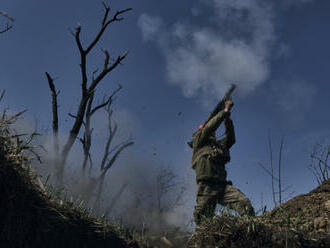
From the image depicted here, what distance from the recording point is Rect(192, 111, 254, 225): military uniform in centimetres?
555

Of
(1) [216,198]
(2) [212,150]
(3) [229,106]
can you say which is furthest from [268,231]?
(3) [229,106]

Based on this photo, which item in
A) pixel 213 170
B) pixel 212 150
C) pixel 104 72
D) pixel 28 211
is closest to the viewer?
pixel 28 211

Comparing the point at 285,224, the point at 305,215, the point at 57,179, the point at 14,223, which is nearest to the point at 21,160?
the point at 14,223

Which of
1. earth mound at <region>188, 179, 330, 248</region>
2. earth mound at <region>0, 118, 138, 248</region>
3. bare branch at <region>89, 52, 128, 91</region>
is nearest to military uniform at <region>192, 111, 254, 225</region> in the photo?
earth mound at <region>188, 179, 330, 248</region>

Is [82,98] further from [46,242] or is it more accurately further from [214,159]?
[46,242]

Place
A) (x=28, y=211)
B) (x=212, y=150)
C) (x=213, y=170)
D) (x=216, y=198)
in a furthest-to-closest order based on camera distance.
→ (x=212, y=150) < (x=213, y=170) < (x=216, y=198) < (x=28, y=211)

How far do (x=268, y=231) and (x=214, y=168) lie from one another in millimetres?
2183

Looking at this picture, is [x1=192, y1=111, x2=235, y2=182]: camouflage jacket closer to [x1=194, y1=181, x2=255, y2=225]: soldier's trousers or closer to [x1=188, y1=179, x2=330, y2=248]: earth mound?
[x1=194, y1=181, x2=255, y2=225]: soldier's trousers

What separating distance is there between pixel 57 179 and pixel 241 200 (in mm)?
8856

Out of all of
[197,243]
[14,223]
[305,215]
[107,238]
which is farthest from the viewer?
[107,238]

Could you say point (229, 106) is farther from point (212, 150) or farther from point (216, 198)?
point (216, 198)

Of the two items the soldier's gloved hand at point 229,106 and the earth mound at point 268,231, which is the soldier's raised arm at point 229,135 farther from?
the earth mound at point 268,231

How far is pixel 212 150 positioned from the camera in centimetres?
598

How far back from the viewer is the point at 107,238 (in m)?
5.20
